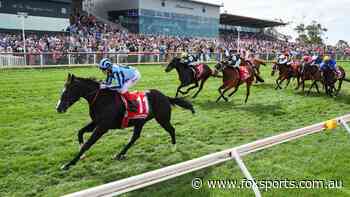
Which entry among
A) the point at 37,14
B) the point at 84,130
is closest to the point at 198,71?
the point at 84,130

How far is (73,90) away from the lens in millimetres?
6367

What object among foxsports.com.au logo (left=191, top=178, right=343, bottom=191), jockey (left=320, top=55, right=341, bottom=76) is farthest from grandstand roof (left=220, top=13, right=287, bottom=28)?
foxsports.com.au logo (left=191, top=178, right=343, bottom=191)

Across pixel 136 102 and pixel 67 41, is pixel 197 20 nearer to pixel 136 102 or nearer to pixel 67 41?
pixel 67 41

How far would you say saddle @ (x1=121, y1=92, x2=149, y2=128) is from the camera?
6.72 meters

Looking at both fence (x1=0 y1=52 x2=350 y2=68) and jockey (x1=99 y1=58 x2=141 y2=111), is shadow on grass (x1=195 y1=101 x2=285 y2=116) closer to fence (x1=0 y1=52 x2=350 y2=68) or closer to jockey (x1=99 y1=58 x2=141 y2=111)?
jockey (x1=99 y1=58 x2=141 y2=111)

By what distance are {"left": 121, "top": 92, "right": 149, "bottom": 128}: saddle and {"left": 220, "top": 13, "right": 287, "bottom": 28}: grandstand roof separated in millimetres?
54856

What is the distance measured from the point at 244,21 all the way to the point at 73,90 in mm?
62960

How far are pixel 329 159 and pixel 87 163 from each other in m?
3.86

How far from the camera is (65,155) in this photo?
6.88m

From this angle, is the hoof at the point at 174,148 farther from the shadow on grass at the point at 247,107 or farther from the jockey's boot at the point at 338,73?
the jockey's boot at the point at 338,73

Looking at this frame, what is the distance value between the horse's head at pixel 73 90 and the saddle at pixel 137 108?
584 millimetres

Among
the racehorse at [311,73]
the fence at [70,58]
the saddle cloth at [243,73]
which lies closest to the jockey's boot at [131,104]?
the saddle cloth at [243,73]

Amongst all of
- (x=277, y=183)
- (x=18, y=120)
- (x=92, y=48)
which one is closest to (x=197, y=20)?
(x=92, y=48)

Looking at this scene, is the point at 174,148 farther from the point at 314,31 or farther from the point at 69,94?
the point at 314,31
